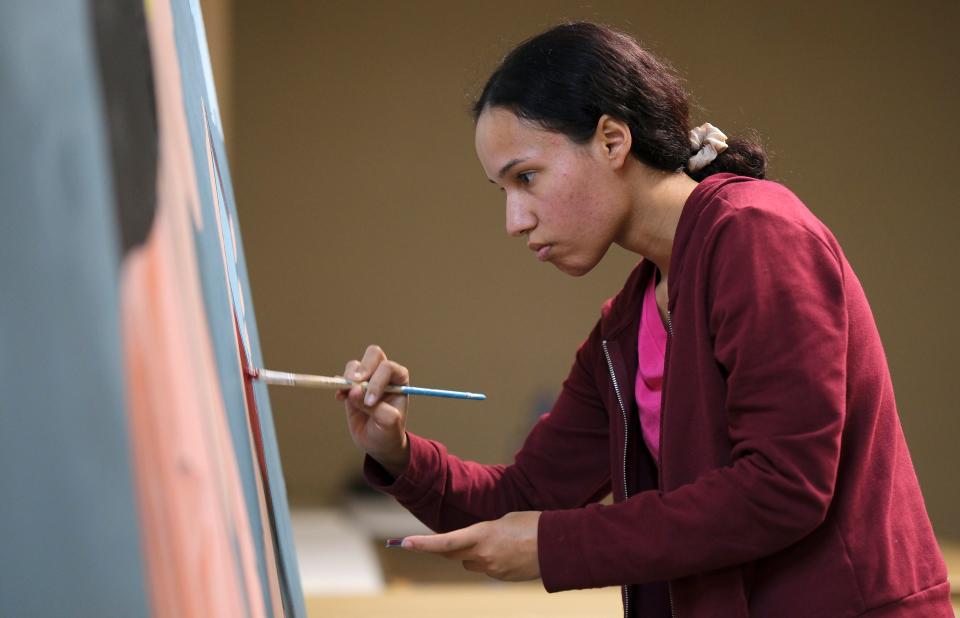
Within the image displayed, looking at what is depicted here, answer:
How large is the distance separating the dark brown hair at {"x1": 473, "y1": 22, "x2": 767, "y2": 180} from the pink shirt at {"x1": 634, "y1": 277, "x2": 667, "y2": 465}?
18 cm

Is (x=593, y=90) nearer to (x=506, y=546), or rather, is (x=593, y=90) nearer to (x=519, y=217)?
(x=519, y=217)

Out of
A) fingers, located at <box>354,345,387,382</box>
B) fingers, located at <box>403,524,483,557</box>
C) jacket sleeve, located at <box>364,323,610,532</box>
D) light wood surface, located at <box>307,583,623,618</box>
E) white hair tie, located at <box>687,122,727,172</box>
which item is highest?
white hair tie, located at <box>687,122,727,172</box>

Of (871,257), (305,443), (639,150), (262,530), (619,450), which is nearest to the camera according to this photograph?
(262,530)

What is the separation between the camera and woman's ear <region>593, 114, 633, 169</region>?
1.05m

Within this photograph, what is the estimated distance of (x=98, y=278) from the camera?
430 millimetres

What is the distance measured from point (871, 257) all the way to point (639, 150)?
11.8 ft

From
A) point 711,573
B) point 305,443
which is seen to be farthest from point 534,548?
point 305,443

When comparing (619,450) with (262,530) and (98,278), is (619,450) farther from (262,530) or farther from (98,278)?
(98,278)

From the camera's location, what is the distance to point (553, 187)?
1060 millimetres

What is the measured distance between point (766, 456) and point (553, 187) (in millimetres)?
350

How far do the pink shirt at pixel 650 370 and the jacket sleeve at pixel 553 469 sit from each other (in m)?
0.10

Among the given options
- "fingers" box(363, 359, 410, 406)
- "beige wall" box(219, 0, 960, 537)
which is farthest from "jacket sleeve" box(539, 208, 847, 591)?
"beige wall" box(219, 0, 960, 537)

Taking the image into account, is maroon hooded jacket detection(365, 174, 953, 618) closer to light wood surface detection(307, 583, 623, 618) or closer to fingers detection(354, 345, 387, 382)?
fingers detection(354, 345, 387, 382)

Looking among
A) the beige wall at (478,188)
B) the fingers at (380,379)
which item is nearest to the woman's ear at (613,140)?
the fingers at (380,379)
